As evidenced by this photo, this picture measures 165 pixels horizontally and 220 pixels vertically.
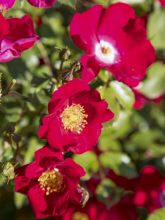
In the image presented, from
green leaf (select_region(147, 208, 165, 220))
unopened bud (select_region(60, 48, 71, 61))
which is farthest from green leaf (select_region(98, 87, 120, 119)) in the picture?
green leaf (select_region(147, 208, 165, 220))

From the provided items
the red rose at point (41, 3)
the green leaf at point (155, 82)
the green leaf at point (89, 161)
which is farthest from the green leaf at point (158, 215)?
the red rose at point (41, 3)

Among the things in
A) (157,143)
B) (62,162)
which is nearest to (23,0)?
(62,162)

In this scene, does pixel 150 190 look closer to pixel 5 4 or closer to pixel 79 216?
pixel 79 216

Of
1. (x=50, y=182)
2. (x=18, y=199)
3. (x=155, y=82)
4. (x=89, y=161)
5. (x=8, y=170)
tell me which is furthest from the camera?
(x=155, y=82)

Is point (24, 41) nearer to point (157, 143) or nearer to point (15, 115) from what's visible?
point (15, 115)

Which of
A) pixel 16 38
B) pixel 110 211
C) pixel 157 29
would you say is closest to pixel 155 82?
pixel 157 29

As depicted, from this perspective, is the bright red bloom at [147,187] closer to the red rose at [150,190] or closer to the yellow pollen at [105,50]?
the red rose at [150,190]

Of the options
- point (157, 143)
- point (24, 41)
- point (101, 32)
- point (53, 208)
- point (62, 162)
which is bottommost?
point (157, 143)
